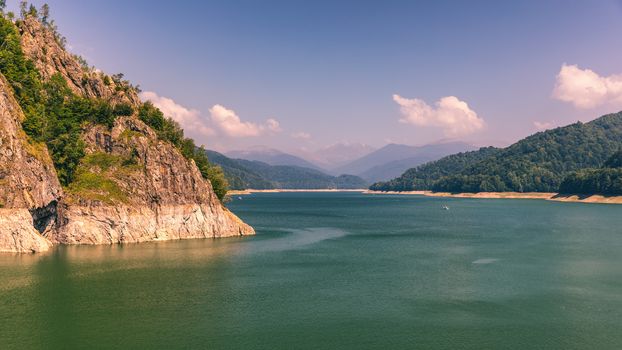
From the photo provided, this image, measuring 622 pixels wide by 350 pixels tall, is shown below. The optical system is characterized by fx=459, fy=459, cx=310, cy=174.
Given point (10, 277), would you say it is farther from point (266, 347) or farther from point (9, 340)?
point (266, 347)

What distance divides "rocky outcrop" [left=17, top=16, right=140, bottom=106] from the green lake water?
5417 centimetres

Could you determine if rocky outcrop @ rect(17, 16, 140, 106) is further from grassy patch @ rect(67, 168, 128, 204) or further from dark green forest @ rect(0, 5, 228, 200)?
grassy patch @ rect(67, 168, 128, 204)

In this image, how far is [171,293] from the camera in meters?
62.8

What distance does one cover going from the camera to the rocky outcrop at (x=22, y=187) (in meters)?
85.8

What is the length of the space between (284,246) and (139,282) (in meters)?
45.2

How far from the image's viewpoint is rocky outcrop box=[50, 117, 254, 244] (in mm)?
102438

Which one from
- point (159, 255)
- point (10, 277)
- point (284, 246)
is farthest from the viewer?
point (284, 246)

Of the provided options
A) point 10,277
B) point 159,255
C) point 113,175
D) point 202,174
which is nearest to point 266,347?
point 10,277

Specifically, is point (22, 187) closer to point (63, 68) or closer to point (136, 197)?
point (136, 197)

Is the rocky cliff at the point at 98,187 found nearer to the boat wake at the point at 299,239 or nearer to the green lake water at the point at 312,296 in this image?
the green lake water at the point at 312,296

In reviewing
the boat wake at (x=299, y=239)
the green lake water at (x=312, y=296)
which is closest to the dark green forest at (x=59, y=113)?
the green lake water at (x=312, y=296)

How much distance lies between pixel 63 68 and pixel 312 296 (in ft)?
365

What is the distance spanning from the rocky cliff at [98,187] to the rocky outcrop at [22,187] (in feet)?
0.54

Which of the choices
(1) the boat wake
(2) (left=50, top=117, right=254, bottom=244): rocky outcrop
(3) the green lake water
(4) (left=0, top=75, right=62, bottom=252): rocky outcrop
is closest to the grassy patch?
(2) (left=50, top=117, right=254, bottom=244): rocky outcrop
